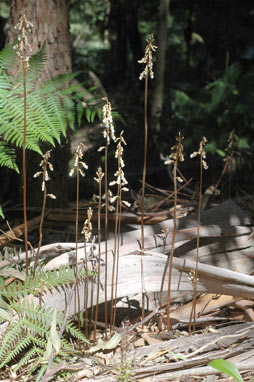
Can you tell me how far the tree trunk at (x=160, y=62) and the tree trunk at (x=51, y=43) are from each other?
135 inches

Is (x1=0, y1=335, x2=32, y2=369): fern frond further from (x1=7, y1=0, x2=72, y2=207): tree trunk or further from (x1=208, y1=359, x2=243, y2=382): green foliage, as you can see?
(x1=7, y1=0, x2=72, y2=207): tree trunk

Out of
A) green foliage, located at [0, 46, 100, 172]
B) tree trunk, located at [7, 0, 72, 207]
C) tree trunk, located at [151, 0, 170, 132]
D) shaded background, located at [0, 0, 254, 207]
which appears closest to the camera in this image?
green foliage, located at [0, 46, 100, 172]

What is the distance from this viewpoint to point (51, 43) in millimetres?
3061

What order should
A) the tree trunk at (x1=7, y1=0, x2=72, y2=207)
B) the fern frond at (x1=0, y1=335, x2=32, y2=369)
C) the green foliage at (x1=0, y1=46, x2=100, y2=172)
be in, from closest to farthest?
the fern frond at (x1=0, y1=335, x2=32, y2=369) < the green foliage at (x1=0, y1=46, x2=100, y2=172) < the tree trunk at (x1=7, y1=0, x2=72, y2=207)

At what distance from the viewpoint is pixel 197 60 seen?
12719 millimetres

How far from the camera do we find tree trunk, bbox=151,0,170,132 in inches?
256

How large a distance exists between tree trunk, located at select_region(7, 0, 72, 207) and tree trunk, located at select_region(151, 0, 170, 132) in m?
3.43

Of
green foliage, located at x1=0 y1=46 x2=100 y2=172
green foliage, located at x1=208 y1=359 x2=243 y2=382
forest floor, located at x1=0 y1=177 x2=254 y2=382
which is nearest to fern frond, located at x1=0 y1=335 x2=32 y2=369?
forest floor, located at x1=0 y1=177 x2=254 y2=382

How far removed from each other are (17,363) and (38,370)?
0.39 ft

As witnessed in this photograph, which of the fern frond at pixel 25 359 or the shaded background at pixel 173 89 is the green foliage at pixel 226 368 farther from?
the shaded background at pixel 173 89

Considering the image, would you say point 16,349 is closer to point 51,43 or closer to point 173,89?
point 51,43

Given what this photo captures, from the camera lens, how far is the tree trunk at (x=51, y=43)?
3.00 m

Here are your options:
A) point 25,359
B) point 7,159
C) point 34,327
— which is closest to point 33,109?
point 7,159

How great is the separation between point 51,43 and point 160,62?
3.80 metres
